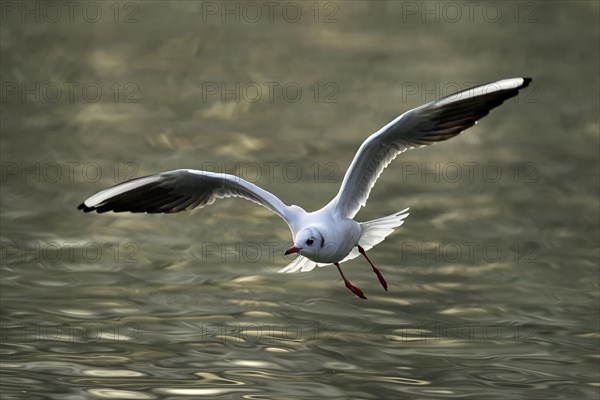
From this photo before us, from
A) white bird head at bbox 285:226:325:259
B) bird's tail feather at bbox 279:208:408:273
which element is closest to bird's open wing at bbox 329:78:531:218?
bird's tail feather at bbox 279:208:408:273

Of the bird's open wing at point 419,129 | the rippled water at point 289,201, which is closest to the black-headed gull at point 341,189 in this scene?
the bird's open wing at point 419,129

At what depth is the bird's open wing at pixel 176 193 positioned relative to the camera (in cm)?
851

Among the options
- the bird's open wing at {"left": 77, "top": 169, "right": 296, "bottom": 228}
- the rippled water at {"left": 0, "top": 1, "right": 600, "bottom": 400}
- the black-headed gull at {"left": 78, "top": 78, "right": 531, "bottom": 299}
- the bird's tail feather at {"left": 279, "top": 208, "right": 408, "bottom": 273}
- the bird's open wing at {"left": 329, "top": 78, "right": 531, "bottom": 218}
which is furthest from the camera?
the rippled water at {"left": 0, "top": 1, "right": 600, "bottom": 400}

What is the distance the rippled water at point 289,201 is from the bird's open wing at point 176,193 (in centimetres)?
160

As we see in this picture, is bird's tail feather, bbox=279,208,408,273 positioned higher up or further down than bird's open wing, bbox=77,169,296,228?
further down

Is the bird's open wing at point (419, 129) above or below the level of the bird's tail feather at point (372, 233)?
above

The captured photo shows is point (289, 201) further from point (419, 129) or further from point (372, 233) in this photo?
point (419, 129)

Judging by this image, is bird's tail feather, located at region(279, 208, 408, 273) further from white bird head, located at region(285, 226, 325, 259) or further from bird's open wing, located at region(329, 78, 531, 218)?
white bird head, located at region(285, 226, 325, 259)

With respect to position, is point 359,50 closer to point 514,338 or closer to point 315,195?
point 315,195

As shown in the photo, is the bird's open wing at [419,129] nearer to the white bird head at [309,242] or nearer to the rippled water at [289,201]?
the white bird head at [309,242]

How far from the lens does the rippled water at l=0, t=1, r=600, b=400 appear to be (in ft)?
34.0

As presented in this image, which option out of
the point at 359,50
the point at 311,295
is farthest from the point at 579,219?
the point at 359,50

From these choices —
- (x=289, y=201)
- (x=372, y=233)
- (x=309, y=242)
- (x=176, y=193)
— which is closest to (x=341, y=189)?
(x=372, y=233)

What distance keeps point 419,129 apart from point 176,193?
1.59 m
